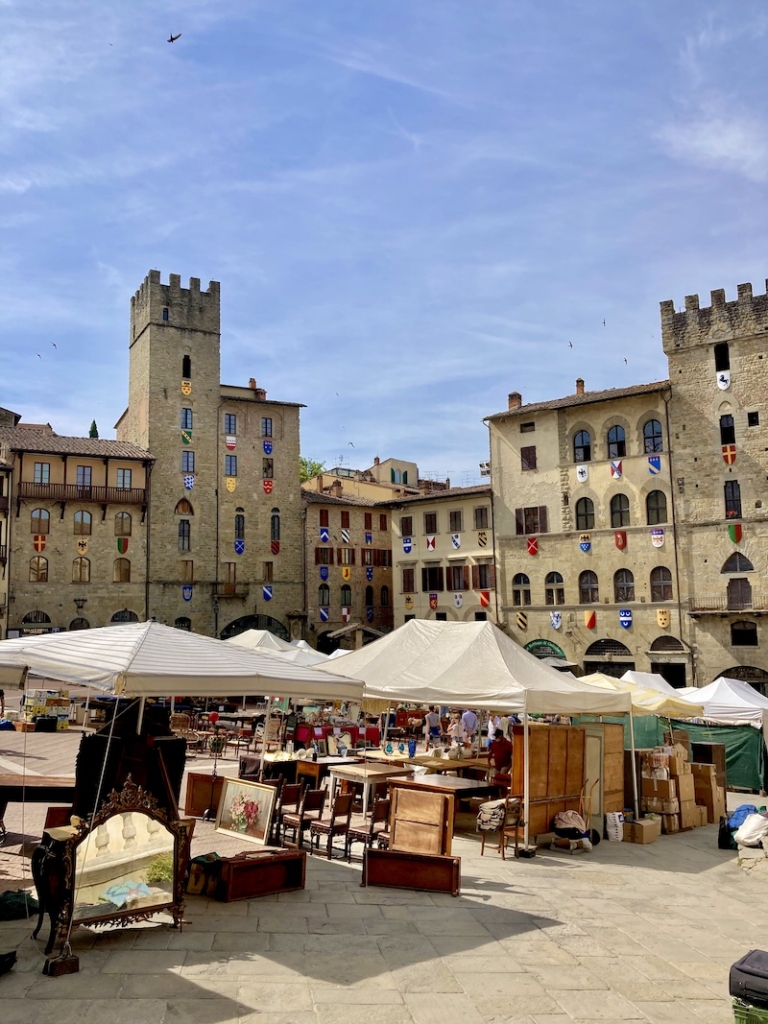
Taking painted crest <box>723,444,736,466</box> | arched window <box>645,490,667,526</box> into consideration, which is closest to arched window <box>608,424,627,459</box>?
arched window <box>645,490,667,526</box>

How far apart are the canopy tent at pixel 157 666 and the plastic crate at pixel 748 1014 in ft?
14.1

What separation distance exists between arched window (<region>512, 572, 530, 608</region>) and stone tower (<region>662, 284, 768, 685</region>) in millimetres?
7254

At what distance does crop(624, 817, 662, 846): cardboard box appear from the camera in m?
12.9

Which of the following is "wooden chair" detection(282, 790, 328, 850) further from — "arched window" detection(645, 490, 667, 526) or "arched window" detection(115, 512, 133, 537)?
"arched window" detection(115, 512, 133, 537)

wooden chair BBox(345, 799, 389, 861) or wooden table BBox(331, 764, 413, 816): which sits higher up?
wooden table BBox(331, 764, 413, 816)

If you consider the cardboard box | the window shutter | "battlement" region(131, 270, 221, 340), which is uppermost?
"battlement" region(131, 270, 221, 340)

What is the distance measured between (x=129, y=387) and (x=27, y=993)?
47664mm

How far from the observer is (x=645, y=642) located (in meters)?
37.4

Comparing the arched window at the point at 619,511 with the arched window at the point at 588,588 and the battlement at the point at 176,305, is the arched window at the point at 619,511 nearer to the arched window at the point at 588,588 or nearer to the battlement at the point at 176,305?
the arched window at the point at 588,588

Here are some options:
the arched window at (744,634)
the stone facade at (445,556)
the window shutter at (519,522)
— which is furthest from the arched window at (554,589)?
the arched window at (744,634)

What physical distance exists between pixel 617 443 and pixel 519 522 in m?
5.84

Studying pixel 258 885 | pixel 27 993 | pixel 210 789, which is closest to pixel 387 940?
pixel 258 885

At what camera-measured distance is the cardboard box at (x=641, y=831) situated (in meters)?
12.9

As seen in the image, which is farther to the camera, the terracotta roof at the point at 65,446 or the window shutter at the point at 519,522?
the terracotta roof at the point at 65,446
